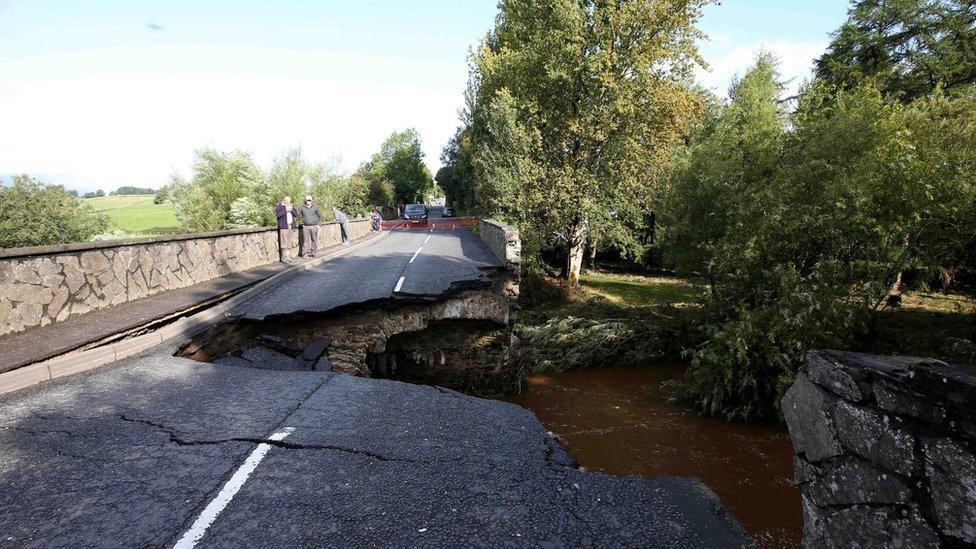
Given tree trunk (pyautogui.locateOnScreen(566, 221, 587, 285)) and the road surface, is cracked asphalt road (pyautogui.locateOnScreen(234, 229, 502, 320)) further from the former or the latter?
tree trunk (pyautogui.locateOnScreen(566, 221, 587, 285))

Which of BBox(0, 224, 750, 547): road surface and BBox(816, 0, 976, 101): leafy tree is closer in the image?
BBox(0, 224, 750, 547): road surface

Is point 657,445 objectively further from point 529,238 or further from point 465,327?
point 529,238

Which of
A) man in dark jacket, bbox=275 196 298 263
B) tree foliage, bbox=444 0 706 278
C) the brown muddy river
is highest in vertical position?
tree foliage, bbox=444 0 706 278

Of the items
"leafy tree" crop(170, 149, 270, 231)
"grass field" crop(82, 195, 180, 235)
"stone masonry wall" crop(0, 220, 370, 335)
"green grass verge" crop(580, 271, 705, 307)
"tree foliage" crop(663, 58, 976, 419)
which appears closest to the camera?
"stone masonry wall" crop(0, 220, 370, 335)

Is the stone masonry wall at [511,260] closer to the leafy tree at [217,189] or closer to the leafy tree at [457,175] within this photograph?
the leafy tree at [217,189]

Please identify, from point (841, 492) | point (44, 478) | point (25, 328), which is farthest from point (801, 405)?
point (25, 328)

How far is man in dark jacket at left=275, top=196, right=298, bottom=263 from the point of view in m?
14.2

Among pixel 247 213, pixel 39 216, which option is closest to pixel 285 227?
pixel 247 213

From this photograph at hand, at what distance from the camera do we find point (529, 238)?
20.7 metres

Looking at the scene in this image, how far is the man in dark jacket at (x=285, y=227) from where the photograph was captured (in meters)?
14.2

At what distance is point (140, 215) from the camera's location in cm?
7219

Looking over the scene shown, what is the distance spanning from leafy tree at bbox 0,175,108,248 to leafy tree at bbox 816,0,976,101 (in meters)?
50.6

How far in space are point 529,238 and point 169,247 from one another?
13.9 m

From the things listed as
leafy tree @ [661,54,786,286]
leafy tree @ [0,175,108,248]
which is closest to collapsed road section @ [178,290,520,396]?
leafy tree @ [661,54,786,286]
